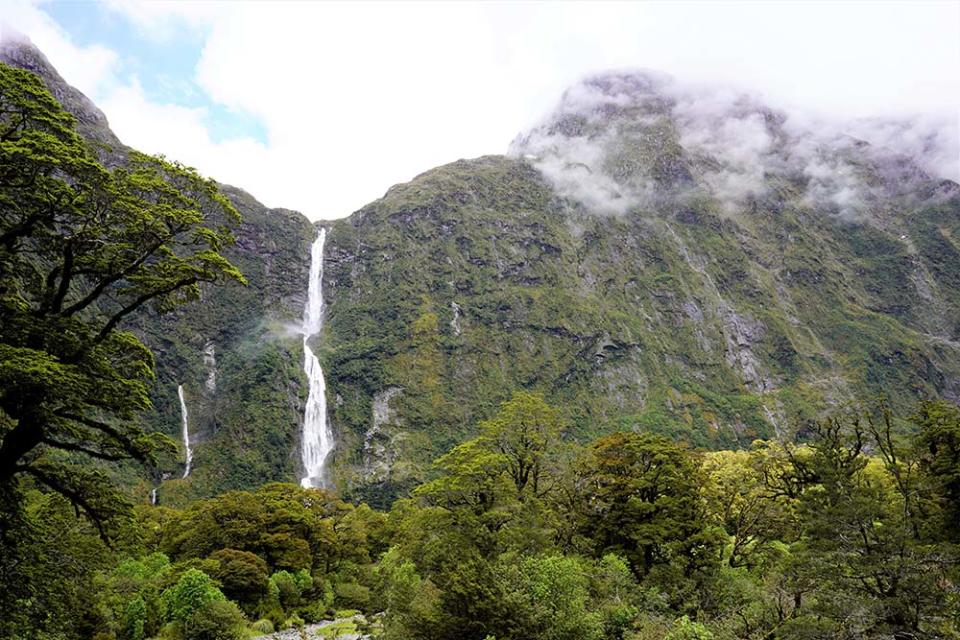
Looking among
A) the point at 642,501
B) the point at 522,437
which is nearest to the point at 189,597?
the point at 522,437

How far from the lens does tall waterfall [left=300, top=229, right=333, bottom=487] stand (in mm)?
130625

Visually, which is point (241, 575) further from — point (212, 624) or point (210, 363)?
point (210, 363)

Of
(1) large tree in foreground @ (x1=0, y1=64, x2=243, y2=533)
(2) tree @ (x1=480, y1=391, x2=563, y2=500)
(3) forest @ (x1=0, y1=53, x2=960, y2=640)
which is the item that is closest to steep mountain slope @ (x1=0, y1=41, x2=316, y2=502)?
(3) forest @ (x1=0, y1=53, x2=960, y2=640)

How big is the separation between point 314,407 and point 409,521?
123744 millimetres

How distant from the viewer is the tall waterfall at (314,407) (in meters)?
131

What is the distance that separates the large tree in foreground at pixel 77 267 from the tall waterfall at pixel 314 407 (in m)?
117

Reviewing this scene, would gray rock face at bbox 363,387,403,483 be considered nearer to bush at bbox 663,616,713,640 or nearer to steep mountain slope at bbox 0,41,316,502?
steep mountain slope at bbox 0,41,316,502

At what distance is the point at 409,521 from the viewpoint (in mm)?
29047

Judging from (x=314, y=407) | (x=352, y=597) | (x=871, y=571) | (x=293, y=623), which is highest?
(x=314, y=407)

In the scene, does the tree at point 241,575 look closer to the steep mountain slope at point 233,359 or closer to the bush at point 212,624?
the bush at point 212,624

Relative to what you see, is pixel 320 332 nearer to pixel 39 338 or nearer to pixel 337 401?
pixel 337 401

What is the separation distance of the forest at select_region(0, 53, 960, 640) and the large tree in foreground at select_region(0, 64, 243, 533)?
6 cm

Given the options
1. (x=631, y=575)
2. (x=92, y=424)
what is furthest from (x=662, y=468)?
(x=92, y=424)

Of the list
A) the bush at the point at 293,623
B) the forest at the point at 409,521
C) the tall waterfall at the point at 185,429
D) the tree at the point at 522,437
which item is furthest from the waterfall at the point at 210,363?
the tree at the point at 522,437
